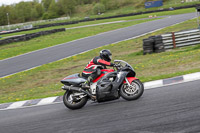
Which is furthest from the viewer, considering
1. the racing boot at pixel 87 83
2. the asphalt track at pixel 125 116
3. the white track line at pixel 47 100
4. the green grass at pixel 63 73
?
the green grass at pixel 63 73

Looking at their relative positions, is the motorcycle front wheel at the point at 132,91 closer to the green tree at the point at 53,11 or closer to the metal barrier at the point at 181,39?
the metal barrier at the point at 181,39

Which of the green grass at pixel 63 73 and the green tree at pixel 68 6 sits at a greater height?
the green tree at pixel 68 6

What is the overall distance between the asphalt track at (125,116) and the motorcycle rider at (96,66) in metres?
0.76

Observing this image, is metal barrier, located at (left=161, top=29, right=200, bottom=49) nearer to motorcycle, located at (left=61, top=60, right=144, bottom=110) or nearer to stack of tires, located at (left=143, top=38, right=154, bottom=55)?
stack of tires, located at (left=143, top=38, right=154, bottom=55)

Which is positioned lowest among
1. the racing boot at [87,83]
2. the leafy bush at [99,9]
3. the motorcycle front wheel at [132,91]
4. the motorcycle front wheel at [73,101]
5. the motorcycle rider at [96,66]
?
the motorcycle front wheel at [73,101]

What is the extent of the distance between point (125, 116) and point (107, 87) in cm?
153

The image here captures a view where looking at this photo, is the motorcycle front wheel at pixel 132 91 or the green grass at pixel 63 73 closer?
the motorcycle front wheel at pixel 132 91

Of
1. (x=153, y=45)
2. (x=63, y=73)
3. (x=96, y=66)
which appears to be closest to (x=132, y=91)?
(x=96, y=66)

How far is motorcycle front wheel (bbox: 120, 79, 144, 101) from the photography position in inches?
301

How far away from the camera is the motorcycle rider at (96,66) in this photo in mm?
7797

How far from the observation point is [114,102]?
8.01 metres

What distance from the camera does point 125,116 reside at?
6352mm

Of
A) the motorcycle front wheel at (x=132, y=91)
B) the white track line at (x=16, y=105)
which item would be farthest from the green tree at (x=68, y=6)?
the motorcycle front wheel at (x=132, y=91)

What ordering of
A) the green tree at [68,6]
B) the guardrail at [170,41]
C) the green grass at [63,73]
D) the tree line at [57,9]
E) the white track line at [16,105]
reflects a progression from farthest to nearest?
the green tree at [68,6] < the tree line at [57,9] < the guardrail at [170,41] < the green grass at [63,73] < the white track line at [16,105]
